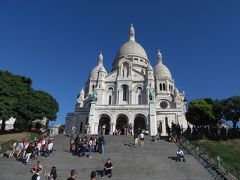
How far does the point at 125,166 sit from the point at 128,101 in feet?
102

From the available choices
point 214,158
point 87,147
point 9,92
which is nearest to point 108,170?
point 87,147

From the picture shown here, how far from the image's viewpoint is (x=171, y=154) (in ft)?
63.9

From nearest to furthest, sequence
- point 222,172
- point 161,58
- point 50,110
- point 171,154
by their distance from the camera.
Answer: point 222,172, point 171,154, point 50,110, point 161,58

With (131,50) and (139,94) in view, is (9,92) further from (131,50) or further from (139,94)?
(131,50)

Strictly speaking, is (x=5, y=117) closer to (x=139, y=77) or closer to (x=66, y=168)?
(x=66, y=168)

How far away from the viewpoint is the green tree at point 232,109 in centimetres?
3153

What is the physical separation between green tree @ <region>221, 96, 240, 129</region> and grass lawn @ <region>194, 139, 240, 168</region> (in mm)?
4313

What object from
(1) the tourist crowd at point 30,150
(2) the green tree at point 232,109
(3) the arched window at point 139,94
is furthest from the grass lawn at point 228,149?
(3) the arched window at point 139,94

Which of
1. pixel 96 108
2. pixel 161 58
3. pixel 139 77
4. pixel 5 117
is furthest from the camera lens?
pixel 161 58

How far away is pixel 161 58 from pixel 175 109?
23.1 meters

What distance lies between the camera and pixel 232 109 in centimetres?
3178

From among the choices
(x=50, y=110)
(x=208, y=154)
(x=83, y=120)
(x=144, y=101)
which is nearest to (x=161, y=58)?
(x=144, y=101)

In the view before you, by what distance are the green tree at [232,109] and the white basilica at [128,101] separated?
11052 mm

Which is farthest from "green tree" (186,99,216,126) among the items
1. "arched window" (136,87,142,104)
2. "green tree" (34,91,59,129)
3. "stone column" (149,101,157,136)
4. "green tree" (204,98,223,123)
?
"green tree" (34,91,59,129)
